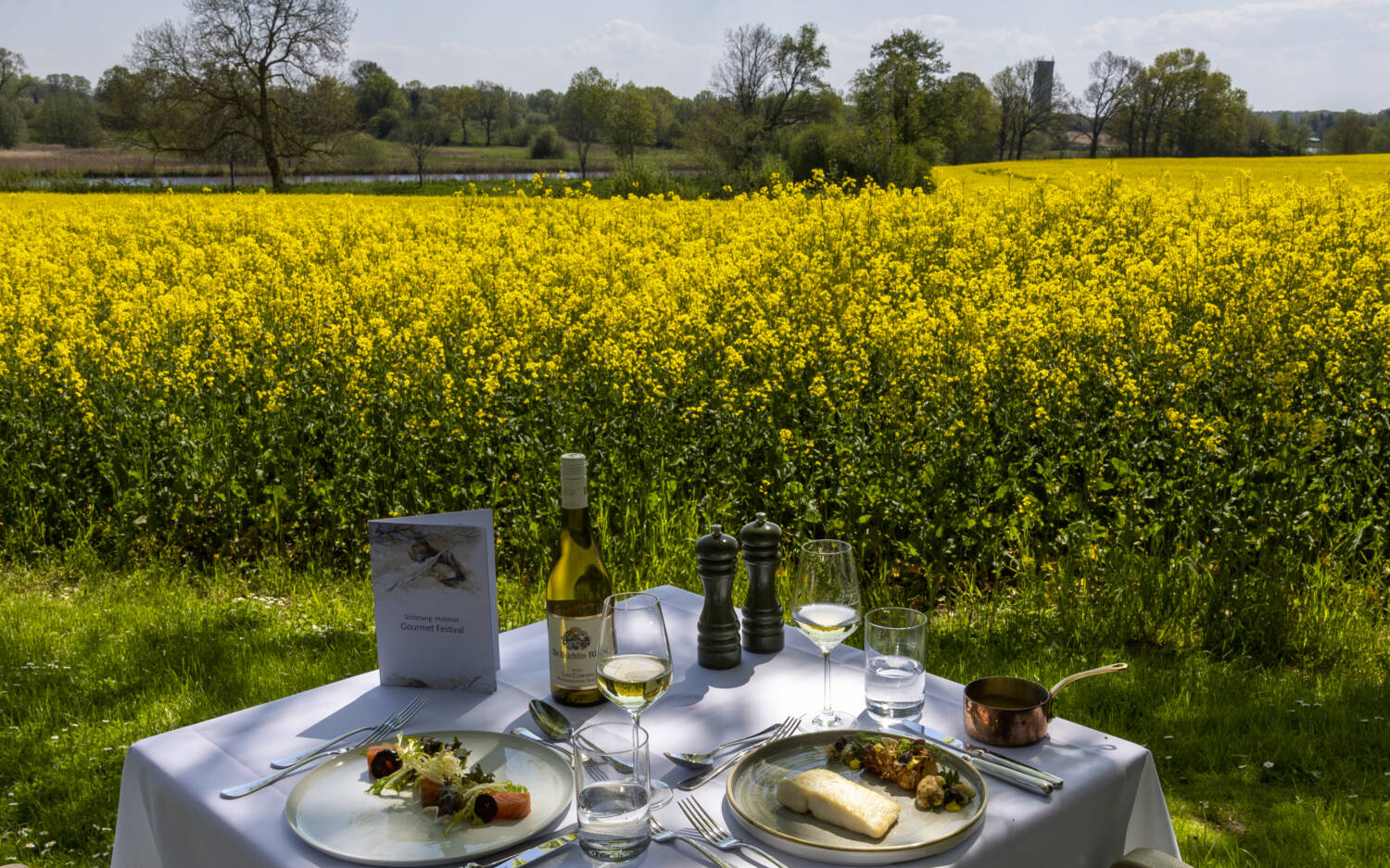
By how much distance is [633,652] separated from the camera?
1.49 metres

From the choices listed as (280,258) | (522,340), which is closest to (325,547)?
(522,340)

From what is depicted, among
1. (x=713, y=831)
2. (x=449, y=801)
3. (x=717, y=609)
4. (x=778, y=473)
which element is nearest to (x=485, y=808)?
(x=449, y=801)

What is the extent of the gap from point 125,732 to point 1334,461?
4.95 meters

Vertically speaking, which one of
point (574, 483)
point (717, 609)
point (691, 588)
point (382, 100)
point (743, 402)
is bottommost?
point (691, 588)

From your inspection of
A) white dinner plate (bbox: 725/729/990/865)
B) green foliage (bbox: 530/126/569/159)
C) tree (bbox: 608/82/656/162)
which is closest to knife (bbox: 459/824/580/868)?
white dinner plate (bbox: 725/729/990/865)

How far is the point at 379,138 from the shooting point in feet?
204

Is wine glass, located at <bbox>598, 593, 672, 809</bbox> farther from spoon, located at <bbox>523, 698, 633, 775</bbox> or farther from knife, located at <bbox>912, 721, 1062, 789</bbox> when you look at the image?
knife, located at <bbox>912, 721, 1062, 789</bbox>

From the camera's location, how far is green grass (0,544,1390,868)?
294 cm

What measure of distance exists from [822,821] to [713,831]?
0.14m

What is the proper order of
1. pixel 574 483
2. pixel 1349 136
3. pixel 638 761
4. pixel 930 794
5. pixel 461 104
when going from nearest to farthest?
1. pixel 638 761
2. pixel 930 794
3. pixel 574 483
4. pixel 1349 136
5. pixel 461 104

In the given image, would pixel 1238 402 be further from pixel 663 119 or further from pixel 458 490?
pixel 663 119

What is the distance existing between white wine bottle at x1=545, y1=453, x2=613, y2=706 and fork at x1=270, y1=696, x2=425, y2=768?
23 centimetres

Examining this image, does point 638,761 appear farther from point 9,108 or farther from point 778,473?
point 9,108

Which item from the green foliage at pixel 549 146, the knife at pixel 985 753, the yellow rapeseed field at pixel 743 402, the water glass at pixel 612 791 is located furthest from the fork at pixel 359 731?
the green foliage at pixel 549 146
